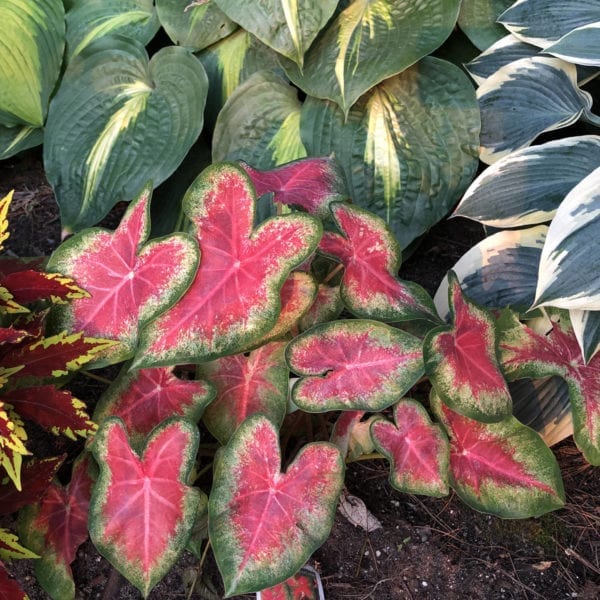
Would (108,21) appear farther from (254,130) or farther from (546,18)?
(546,18)

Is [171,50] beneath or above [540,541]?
above

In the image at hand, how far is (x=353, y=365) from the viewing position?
3.09 feet

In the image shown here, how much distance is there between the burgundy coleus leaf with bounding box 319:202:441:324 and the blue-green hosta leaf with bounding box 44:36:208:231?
1.61ft

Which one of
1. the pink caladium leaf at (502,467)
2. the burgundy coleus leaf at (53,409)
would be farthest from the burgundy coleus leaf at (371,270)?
the burgundy coleus leaf at (53,409)

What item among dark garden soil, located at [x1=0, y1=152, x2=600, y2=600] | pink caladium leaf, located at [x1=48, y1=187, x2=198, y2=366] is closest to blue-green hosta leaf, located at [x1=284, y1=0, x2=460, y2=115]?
pink caladium leaf, located at [x1=48, y1=187, x2=198, y2=366]

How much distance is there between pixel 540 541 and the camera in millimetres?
1140

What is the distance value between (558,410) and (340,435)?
0.37 meters

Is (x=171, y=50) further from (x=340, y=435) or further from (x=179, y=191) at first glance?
(x=340, y=435)

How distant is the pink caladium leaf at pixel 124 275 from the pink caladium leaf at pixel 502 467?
0.43m

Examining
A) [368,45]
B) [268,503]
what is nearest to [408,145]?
[368,45]

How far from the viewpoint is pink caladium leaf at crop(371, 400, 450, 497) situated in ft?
3.07

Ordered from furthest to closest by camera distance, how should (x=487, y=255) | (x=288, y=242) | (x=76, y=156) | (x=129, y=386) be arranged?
(x=76, y=156) → (x=487, y=255) → (x=129, y=386) → (x=288, y=242)

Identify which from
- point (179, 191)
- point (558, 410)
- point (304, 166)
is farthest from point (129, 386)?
point (558, 410)

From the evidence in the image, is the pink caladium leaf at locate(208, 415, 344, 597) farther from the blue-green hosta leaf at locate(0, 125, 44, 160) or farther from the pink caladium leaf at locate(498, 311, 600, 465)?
the blue-green hosta leaf at locate(0, 125, 44, 160)
